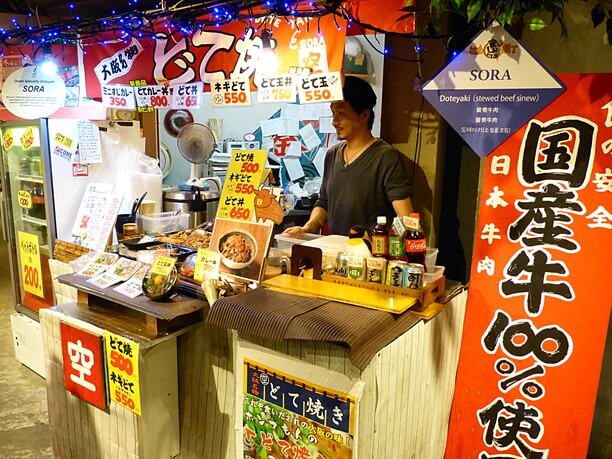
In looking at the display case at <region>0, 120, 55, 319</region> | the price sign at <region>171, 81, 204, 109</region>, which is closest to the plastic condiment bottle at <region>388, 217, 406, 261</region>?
the price sign at <region>171, 81, 204, 109</region>

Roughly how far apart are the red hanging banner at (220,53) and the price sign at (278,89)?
0.05m

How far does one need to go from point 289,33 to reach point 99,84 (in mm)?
1971

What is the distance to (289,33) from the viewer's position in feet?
10.6

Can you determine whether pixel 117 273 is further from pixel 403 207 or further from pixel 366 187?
pixel 403 207

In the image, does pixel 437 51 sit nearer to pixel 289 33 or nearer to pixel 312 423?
pixel 289 33

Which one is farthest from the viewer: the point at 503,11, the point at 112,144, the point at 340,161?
the point at 112,144

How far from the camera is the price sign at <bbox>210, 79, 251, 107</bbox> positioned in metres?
3.47

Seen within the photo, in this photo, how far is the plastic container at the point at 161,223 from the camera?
14.4ft

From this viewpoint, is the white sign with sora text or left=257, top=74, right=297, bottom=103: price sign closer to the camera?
left=257, top=74, right=297, bottom=103: price sign

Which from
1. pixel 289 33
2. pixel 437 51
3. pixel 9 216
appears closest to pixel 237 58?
pixel 289 33

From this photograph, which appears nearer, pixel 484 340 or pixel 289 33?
pixel 484 340

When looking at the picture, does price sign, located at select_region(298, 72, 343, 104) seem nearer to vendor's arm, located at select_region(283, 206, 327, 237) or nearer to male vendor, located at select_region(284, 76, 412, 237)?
male vendor, located at select_region(284, 76, 412, 237)

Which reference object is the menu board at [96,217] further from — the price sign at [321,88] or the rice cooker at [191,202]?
the price sign at [321,88]

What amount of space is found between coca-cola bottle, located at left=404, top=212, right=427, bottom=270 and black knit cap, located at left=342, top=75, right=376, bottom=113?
111 centimetres
